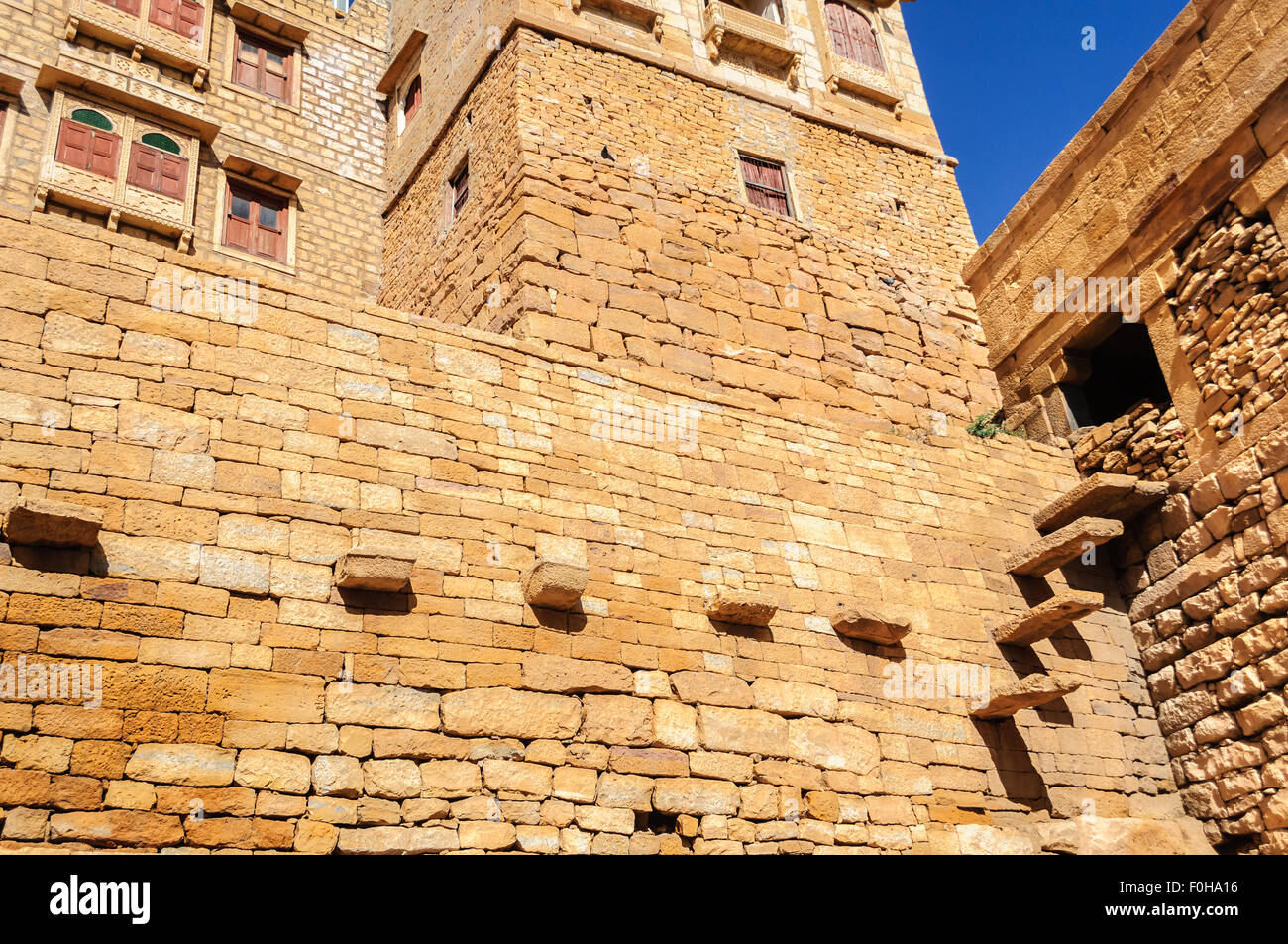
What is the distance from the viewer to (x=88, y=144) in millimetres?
11180

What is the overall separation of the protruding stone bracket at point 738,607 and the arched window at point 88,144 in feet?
27.4

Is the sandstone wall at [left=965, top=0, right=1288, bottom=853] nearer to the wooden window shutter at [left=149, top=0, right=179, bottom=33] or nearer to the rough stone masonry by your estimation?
the rough stone masonry

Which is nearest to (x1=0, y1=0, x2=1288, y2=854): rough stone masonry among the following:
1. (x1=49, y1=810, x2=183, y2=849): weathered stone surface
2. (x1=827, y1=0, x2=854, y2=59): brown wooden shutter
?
(x1=49, y1=810, x2=183, y2=849): weathered stone surface

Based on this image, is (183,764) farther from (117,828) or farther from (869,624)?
(869,624)

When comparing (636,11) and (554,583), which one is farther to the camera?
(636,11)

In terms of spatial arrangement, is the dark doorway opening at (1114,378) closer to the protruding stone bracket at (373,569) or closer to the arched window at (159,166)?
the protruding stone bracket at (373,569)

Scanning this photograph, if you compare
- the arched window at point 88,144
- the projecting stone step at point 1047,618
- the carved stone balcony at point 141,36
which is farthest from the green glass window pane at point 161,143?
the projecting stone step at point 1047,618

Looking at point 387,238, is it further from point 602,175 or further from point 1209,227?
point 1209,227

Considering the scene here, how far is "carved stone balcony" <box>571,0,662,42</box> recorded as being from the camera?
447 inches

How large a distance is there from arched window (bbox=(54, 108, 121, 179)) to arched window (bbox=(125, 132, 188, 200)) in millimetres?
196

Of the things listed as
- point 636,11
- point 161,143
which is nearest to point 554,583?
point 636,11

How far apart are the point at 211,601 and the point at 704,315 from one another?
5.37 metres

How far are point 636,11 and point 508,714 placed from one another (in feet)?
27.8

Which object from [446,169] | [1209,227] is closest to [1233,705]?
[1209,227]
